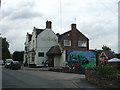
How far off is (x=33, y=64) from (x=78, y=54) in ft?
33.8

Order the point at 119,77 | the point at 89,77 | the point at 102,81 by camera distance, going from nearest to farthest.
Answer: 1. the point at 119,77
2. the point at 102,81
3. the point at 89,77

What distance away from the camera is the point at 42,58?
35.5m

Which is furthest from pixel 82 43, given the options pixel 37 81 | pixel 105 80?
pixel 105 80

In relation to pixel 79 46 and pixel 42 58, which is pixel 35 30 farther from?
pixel 79 46

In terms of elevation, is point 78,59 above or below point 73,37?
below

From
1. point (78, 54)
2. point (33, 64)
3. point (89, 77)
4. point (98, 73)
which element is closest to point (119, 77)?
point (98, 73)

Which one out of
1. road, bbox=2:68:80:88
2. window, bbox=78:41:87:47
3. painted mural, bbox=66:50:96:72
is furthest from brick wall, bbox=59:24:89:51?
road, bbox=2:68:80:88

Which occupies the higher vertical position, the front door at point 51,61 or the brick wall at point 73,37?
the brick wall at point 73,37

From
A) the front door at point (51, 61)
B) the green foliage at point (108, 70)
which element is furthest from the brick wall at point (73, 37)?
the green foliage at point (108, 70)

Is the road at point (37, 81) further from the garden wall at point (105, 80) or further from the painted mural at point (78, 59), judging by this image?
the painted mural at point (78, 59)

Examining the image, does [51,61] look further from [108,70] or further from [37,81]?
[108,70]

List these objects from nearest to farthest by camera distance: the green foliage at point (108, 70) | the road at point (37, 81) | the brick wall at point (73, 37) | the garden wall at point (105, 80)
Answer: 1. the garden wall at point (105, 80)
2. the road at point (37, 81)
3. the green foliage at point (108, 70)
4. the brick wall at point (73, 37)

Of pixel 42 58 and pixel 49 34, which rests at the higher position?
pixel 49 34

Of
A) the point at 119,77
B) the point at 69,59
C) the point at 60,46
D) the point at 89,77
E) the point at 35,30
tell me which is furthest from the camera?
the point at 35,30
